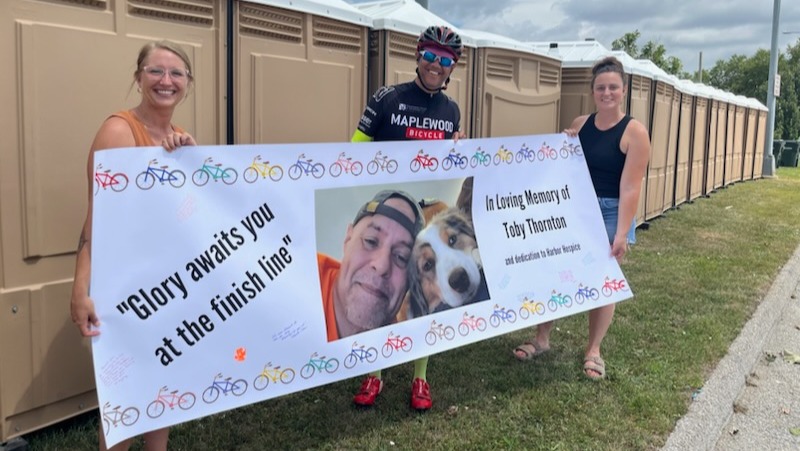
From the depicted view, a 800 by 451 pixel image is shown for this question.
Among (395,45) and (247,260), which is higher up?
(395,45)

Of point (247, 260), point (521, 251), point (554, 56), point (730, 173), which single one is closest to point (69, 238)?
point (247, 260)

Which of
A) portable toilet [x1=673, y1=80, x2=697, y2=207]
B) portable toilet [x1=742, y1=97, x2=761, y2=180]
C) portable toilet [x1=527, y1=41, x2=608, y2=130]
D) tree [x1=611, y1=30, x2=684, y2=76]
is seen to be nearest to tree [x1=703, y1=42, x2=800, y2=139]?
tree [x1=611, y1=30, x2=684, y2=76]

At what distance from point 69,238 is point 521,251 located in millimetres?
2362

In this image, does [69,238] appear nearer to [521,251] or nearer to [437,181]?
[437,181]

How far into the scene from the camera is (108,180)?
7.90ft

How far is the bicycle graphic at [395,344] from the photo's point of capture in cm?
323

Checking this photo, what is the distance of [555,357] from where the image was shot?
4598 millimetres

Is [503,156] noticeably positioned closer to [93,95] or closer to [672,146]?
[93,95]

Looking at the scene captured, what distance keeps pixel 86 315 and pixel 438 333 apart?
1.70 meters

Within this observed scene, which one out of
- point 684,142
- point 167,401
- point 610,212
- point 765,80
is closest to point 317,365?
point 167,401

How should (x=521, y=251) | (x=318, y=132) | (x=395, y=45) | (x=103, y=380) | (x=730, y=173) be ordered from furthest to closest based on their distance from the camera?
1. (x=730, y=173)
2. (x=395, y=45)
3. (x=318, y=132)
4. (x=521, y=251)
5. (x=103, y=380)

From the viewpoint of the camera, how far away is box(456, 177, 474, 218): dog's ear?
3633mm

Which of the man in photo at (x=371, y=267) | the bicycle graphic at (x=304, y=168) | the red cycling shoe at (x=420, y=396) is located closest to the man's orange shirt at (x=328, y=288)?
the man in photo at (x=371, y=267)

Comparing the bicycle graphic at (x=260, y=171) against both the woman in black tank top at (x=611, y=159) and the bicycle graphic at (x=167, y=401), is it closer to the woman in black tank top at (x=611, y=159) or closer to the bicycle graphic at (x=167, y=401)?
the bicycle graphic at (x=167, y=401)
